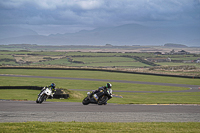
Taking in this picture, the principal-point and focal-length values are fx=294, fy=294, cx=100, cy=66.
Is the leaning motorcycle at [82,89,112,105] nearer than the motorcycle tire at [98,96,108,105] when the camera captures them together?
Yes

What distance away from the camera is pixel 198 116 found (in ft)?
57.4

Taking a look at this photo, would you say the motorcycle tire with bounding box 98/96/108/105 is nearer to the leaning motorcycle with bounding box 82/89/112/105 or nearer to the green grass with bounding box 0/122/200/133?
the leaning motorcycle with bounding box 82/89/112/105

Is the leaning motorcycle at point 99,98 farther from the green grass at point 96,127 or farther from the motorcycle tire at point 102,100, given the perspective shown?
the green grass at point 96,127

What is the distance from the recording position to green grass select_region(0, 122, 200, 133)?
12328 mm

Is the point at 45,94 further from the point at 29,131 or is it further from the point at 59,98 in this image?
the point at 29,131

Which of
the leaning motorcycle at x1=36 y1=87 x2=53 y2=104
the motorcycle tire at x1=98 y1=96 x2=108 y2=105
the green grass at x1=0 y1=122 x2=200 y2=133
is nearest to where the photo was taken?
the green grass at x1=0 y1=122 x2=200 y2=133

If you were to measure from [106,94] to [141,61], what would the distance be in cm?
13030

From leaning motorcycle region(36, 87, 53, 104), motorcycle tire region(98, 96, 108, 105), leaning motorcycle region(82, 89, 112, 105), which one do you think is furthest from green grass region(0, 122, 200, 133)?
leaning motorcycle region(36, 87, 53, 104)

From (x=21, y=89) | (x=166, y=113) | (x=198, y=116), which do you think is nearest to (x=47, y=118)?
(x=166, y=113)

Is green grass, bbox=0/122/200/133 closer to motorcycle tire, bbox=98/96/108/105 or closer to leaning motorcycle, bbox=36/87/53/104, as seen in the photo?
motorcycle tire, bbox=98/96/108/105

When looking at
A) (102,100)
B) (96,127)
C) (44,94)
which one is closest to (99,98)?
(102,100)

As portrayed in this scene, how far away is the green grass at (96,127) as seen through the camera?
12328 mm

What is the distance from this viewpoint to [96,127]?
13102mm

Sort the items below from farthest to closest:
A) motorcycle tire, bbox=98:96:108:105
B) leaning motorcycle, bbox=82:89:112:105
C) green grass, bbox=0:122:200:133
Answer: motorcycle tire, bbox=98:96:108:105 → leaning motorcycle, bbox=82:89:112:105 → green grass, bbox=0:122:200:133
